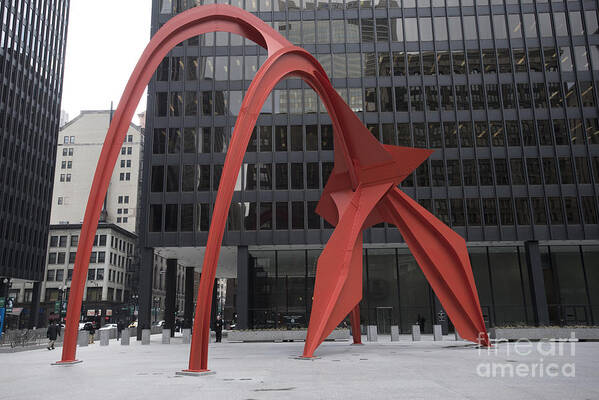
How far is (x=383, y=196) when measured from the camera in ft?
60.8

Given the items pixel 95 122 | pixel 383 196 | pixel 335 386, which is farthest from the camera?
pixel 95 122

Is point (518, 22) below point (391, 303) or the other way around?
the other way around

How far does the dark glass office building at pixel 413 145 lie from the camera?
113ft

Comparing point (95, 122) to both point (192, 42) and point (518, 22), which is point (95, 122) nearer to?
point (192, 42)

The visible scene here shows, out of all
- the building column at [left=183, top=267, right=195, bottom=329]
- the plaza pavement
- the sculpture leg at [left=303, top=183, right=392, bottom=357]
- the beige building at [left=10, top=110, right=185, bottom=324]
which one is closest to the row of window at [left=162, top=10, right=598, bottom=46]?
the building column at [left=183, top=267, right=195, bottom=329]

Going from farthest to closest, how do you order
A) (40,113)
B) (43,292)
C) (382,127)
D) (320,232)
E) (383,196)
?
(43,292) → (40,113) → (382,127) → (320,232) → (383,196)

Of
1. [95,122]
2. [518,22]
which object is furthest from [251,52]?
[95,122]

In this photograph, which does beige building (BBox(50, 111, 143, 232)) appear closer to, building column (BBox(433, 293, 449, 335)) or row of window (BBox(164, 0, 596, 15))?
row of window (BBox(164, 0, 596, 15))

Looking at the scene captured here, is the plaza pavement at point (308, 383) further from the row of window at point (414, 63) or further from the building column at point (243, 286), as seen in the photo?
the row of window at point (414, 63)

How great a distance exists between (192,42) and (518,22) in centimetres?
2676

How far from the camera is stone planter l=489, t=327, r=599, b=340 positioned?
2656 centimetres

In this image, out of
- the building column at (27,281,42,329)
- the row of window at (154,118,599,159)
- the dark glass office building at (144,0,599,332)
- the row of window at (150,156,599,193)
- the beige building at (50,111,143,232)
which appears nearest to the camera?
the dark glass office building at (144,0,599,332)

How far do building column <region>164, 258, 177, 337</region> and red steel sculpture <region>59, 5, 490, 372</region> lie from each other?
21.3m

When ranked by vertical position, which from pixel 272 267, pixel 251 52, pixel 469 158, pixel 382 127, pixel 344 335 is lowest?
pixel 344 335
